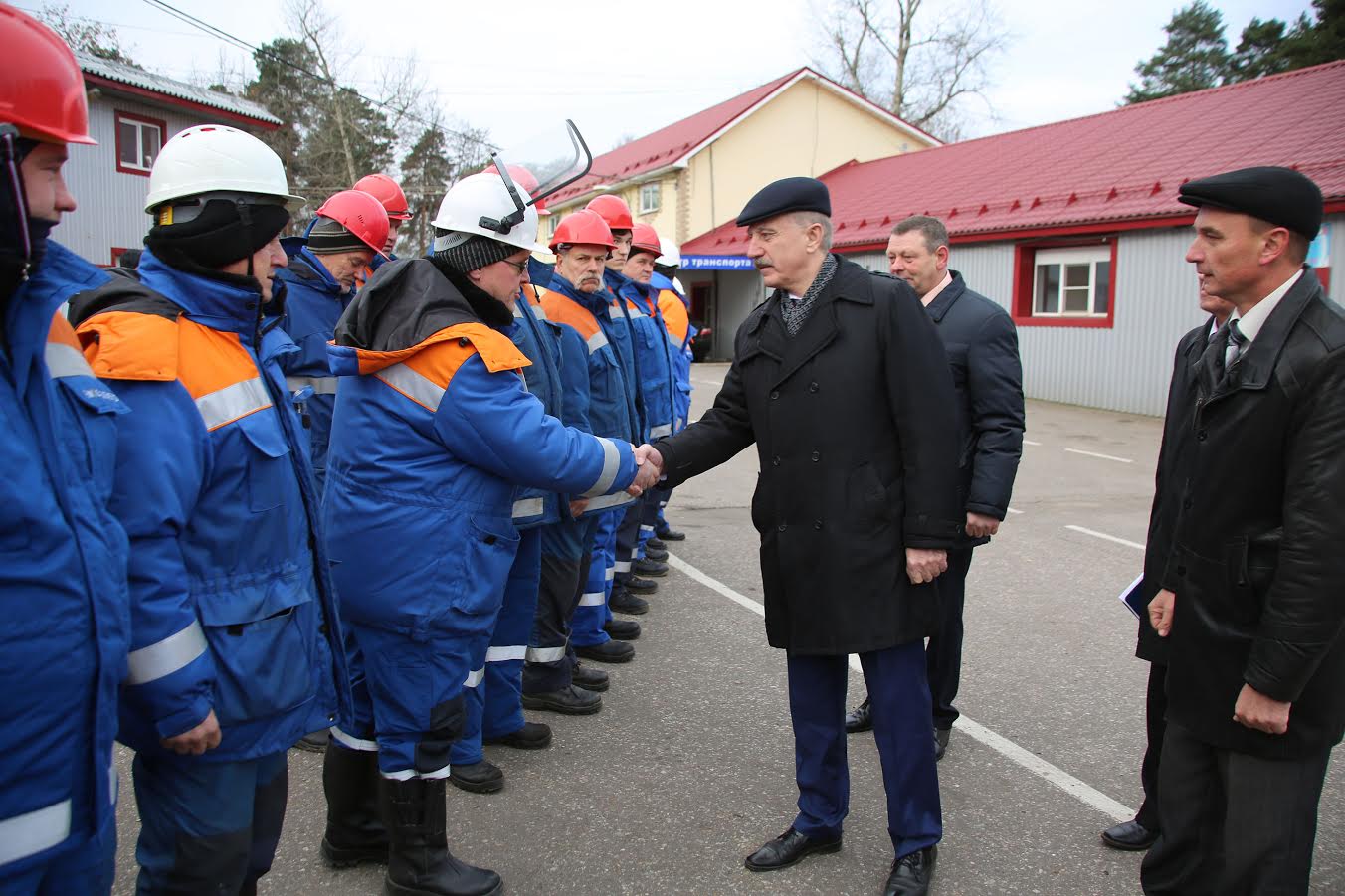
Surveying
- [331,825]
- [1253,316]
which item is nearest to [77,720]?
[331,825]

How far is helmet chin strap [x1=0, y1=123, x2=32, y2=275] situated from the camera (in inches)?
60.9

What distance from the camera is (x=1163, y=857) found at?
3023 millimetres

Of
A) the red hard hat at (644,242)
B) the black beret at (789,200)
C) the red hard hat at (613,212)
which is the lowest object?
the black beret at (789,200)

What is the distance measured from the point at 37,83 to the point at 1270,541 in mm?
2886

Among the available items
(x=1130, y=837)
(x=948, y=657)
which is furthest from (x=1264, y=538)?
(x=948, y=657)

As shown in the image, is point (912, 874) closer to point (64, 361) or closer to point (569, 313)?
point (64, 361)

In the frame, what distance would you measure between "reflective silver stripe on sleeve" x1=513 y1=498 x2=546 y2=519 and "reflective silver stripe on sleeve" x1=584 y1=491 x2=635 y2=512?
19.0 inches

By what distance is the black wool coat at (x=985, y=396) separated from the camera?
389 cm

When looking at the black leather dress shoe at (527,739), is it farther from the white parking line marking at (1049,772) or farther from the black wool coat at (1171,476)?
the black wool coat at (1171,476)

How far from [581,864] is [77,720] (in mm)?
2006

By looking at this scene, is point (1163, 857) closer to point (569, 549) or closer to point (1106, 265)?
point (569, 549)

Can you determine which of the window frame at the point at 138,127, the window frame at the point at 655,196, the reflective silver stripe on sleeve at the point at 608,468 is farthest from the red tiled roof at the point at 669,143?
the reflective silver stripe on sleeve at the point at 608,468

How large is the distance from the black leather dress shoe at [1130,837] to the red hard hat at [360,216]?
13.3 feet

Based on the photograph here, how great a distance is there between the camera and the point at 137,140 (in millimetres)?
25266
